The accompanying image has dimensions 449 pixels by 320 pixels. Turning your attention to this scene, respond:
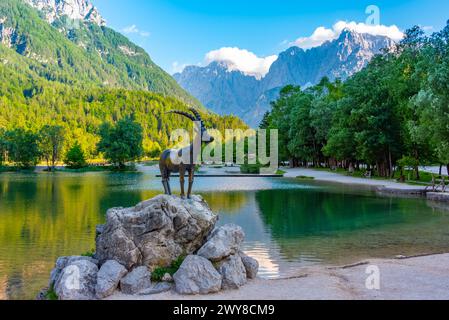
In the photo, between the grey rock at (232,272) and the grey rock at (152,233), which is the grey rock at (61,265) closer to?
the grey rock at (152,233)

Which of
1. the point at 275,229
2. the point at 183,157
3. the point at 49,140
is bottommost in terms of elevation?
the point at 275,229

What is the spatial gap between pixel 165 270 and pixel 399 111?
4086 cm

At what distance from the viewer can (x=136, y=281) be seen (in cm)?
1078

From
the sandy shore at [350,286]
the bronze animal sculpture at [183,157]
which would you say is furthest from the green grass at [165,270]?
the bronze animal sculpture at [183,157]

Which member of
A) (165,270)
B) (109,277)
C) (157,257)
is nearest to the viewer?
(109,277)

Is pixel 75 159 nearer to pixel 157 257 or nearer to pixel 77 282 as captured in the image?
pixel 157 257

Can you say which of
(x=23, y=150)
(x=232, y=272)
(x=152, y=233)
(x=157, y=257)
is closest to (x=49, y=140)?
(x=23, y=150)

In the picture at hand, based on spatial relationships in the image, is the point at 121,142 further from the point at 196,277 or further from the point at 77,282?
the point at 196,277

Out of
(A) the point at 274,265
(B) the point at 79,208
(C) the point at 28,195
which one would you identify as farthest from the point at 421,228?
(C) the point at 28,195

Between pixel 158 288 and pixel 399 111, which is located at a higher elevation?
pixel 399 111

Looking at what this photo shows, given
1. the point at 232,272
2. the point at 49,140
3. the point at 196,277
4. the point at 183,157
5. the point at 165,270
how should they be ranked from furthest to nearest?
the point at 49,140 → the point at 183,157 → the point at 165,270 → the point at 232,272 → the point at 196,277

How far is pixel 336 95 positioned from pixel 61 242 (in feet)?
206

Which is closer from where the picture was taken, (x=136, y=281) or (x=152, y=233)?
(x=136, y=281)
